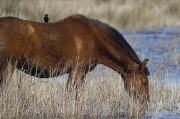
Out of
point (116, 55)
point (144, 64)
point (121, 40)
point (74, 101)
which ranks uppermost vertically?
point (121, 40)

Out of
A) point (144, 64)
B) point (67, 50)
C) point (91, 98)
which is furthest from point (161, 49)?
point (91, 98)

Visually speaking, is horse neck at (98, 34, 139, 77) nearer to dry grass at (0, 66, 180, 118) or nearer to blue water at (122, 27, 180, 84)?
dry grass at (0, 66, 180, 118)

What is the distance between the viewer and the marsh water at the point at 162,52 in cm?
979

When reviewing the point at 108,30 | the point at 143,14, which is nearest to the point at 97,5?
the point at 143,14

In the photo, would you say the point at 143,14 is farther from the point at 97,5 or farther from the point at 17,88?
the point at 17,88

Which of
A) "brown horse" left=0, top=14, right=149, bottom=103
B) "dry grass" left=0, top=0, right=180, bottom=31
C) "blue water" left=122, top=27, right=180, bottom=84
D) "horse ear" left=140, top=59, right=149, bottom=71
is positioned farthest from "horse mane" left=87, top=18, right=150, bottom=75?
"dry grass" left=0, top=0, right=180, bottom=31

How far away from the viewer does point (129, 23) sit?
21.3m

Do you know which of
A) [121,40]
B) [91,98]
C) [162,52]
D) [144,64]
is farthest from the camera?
[162,52]

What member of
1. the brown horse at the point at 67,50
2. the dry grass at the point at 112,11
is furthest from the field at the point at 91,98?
the dry grass at the point at 112,11

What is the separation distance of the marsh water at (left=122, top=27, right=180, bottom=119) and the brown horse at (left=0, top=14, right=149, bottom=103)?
2.20 ft

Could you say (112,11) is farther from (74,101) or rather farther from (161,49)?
(74,101)

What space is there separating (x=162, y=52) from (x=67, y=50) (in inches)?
276

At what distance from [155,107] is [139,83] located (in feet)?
1.60

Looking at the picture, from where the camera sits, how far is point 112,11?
883 inches
